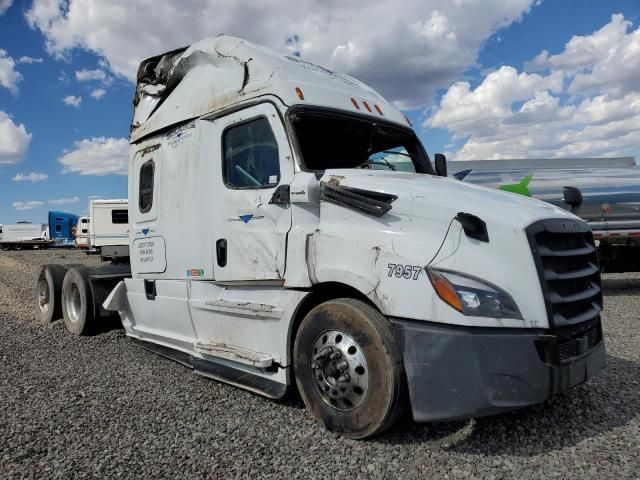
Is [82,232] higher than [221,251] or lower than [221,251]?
higher

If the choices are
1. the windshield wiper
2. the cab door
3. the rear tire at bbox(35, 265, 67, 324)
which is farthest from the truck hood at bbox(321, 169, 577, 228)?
the rear tire at bbox(35, 265, 67, 324)

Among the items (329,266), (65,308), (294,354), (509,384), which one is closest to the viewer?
(509,384)

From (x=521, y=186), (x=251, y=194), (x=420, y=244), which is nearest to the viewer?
(x=420, y=244)

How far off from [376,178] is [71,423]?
299 centimetres

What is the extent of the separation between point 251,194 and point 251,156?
1.18 ft

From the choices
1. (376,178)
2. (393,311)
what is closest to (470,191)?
(376,178)

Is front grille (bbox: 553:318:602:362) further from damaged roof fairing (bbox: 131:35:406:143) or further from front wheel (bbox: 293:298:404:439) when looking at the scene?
damaged roof fairing (bbox: 131:35:406:143)

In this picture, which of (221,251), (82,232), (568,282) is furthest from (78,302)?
(82,232)

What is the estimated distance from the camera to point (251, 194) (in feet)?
14.4

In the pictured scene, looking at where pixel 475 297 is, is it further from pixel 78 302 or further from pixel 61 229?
pixel 61 229

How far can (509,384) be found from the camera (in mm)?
3109

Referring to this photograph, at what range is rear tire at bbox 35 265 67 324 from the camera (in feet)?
26.9

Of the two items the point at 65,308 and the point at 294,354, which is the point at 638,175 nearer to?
the point at 294,354

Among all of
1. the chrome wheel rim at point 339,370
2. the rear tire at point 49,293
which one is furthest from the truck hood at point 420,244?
the rear tire at point 49,293
